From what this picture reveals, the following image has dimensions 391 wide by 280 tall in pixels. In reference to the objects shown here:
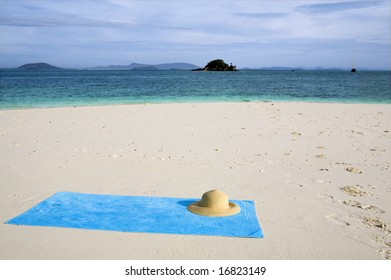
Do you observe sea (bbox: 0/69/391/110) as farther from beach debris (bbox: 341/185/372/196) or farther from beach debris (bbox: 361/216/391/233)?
beach debris (bbox: 361/216/391/233)

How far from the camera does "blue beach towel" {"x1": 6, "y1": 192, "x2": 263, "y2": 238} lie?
360 cm

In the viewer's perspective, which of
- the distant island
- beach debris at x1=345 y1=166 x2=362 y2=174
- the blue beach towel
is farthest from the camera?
the distant island

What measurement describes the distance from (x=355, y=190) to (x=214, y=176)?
2.09 meters

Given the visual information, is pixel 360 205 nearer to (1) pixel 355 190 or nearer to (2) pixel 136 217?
(1) pixel 355 190

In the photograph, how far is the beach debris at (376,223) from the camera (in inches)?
145

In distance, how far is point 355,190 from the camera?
189 inches

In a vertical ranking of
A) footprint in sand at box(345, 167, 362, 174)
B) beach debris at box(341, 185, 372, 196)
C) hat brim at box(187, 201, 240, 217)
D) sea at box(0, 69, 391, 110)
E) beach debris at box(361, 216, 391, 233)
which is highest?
sea at box(0, 69, 391, 110)

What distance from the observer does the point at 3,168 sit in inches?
223

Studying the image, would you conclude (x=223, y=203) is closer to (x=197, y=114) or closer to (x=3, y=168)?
(x=3, y=168)

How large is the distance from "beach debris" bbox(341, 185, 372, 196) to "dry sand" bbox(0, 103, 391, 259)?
1cm

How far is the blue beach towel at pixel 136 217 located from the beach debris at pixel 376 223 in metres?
1.27

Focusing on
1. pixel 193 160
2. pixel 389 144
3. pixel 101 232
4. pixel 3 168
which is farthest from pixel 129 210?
pixel 389 144

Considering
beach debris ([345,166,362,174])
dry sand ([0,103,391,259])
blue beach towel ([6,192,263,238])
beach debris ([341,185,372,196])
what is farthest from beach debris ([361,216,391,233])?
beach debris ([345,166,362,174])
